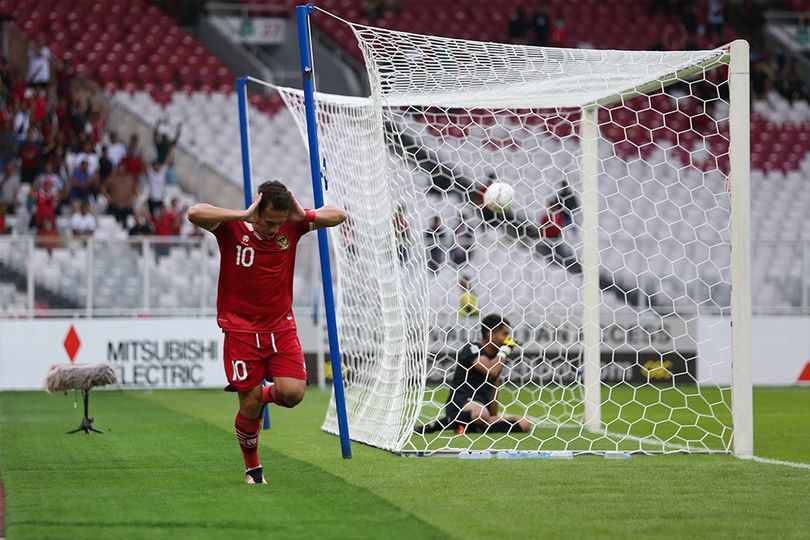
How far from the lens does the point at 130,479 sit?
8.62 meters

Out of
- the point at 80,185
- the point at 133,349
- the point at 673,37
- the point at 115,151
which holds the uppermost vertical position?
the point at 673,37

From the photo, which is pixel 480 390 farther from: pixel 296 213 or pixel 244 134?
pixel 296 213

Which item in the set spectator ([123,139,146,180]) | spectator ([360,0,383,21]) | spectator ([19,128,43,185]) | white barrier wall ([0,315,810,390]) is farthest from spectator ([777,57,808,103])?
spectator ([19,128,43,185])

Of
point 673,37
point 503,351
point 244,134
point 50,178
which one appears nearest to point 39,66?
point 50,178

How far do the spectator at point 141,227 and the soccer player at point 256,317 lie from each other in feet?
42.9

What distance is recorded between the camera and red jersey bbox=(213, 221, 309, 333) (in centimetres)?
834

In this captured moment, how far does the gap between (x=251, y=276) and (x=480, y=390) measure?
14.3 ft

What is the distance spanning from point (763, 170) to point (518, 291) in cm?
1018

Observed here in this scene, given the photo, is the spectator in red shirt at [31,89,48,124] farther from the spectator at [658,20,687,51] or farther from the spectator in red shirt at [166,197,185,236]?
the spectator at [658,20,687,51]

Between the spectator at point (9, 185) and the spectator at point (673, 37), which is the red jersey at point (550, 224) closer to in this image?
the spectator at point (9, 185)

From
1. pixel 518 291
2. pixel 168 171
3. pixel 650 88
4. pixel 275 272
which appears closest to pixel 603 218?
pixel 518 291

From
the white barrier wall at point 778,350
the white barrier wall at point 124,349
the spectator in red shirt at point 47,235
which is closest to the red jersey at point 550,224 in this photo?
the white barrier wall at point 778,350

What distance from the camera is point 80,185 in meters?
→ 22.4

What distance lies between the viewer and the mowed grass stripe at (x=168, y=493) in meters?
6.55
